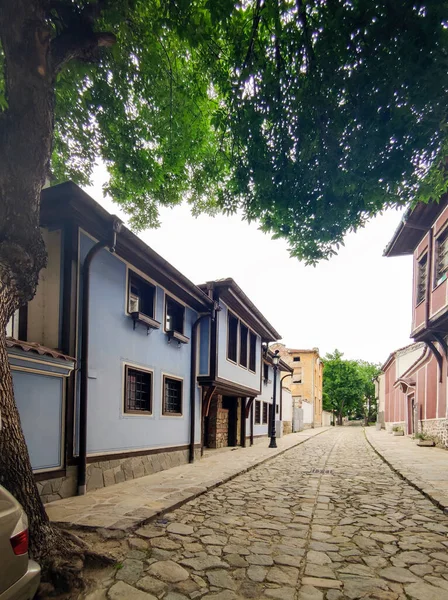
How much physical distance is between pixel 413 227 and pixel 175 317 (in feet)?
32.9

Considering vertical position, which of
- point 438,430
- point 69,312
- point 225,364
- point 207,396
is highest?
point 69,312

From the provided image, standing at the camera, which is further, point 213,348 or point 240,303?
point 240,303

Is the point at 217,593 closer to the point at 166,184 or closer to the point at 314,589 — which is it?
the point at 314,589

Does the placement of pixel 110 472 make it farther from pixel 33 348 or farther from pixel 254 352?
pixel 254 352

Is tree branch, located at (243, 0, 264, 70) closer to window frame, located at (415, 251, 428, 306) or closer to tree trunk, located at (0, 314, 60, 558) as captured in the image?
tree trunk, located at (0, 314, 60, 558)

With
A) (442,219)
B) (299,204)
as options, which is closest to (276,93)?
(299,204)

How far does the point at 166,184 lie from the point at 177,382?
536cm

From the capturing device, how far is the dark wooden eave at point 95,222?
261 inches

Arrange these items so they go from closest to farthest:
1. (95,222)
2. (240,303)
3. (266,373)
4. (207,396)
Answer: (95,222), (207,396), (240,303), (266,373)

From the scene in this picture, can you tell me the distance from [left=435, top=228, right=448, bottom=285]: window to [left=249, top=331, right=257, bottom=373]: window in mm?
7329

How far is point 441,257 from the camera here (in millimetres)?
14078

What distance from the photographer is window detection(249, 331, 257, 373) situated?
1669cm

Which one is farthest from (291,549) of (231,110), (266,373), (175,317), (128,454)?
(266,373)

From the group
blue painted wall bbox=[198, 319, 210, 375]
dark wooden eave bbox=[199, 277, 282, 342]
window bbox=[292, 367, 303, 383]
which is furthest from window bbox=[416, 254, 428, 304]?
window bbox=[292, 367, 303, 383]
